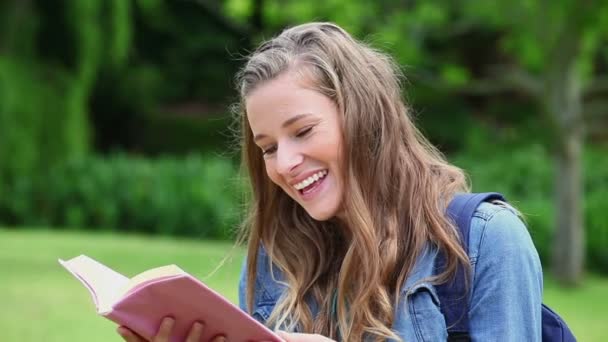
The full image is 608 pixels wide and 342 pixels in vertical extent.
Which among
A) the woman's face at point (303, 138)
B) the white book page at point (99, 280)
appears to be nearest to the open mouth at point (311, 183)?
the woman's face at point (303, 138)

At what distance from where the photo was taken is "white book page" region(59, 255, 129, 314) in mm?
1895

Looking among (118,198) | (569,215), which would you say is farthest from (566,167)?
(118,198)

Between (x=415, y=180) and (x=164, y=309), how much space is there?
1.76ft

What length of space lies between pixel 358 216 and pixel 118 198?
12047 mm

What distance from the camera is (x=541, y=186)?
Answer: 14062 millimetres

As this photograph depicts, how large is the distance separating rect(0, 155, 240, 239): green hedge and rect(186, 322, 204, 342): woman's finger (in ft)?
37.5

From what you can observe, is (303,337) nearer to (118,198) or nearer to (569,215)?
(569,215)

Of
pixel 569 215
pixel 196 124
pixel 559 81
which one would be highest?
pixel 196 124

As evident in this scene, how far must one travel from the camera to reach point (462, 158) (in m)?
16.1

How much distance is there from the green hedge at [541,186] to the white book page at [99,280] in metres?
8.90

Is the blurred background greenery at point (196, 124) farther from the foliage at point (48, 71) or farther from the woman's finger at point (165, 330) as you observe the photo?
the woman's finger at point (165, 330)

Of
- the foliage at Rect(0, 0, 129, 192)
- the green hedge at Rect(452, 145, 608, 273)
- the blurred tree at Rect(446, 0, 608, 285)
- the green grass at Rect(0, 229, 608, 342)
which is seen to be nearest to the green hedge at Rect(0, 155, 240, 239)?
the foliage at Rect(0, 0, 129, 192)

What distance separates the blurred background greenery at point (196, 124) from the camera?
9844mm

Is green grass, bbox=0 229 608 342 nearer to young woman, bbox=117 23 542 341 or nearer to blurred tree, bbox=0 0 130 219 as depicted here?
blurred tree, bbox=0 0 130 219
